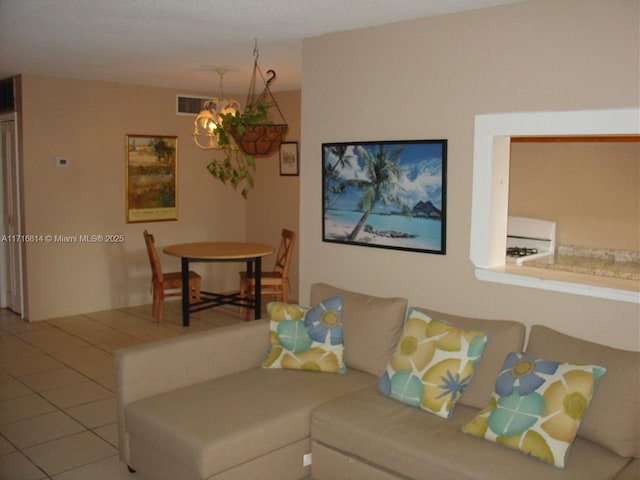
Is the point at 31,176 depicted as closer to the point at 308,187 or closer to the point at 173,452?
the point at 308,187

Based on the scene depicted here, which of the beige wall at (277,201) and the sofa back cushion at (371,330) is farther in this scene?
the beige wall at (277,201)

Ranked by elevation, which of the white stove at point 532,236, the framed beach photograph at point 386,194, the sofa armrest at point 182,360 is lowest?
the sofa armrest at point 182,360

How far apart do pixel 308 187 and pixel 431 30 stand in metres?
1.35

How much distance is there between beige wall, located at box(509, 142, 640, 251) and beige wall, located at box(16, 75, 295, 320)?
3.15 meters

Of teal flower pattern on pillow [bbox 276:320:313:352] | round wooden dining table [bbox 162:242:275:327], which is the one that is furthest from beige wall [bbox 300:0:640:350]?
round wooden dining table [bbox 162:242:275:327]

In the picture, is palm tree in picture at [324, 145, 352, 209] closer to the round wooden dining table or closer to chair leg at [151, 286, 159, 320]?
the round wooden dining table

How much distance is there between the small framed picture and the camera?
7.38 m

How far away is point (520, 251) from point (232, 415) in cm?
261

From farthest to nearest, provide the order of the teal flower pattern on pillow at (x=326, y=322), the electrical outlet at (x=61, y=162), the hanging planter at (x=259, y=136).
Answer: the electrical outlet at (x=61, y=162) < the hanging planter at (x=259, y=136) < the teal flower pattern on pillow at (x=326, y=322)

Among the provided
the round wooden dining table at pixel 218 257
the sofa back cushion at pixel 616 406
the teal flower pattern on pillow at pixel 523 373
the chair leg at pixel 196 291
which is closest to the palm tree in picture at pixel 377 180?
the teal flower pattern on pillow at pixel 523 373

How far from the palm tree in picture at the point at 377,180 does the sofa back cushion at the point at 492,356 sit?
1.01m

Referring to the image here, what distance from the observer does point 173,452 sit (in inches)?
115

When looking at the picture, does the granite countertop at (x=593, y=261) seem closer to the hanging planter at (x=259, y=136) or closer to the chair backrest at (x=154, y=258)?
the hanging planter at (x=259, y=136)

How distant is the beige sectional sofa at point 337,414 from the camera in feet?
8.47
